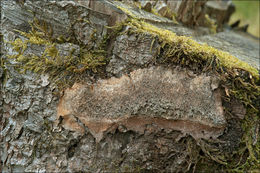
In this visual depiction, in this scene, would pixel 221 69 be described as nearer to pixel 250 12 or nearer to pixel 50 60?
pixel 50 60

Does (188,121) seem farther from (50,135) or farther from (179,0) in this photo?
(179,0)

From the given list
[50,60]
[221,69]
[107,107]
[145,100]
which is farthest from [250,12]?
[50,60]

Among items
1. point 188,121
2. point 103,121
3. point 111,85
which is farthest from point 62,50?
point 188,121

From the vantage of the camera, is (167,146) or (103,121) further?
(167,146)

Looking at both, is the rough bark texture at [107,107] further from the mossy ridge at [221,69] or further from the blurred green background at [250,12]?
the blurred green background at [250,12]

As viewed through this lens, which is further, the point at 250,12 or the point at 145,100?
the point at 250,12

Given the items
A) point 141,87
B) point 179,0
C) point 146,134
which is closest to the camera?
point 141,87
